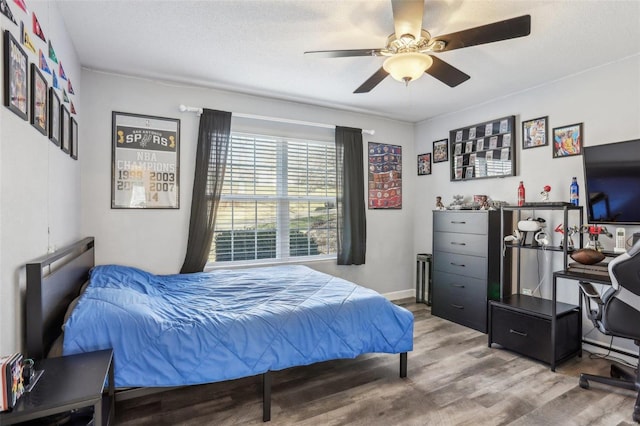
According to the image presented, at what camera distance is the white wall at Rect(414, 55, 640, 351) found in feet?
9.14

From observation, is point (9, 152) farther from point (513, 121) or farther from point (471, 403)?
point (513, 121)

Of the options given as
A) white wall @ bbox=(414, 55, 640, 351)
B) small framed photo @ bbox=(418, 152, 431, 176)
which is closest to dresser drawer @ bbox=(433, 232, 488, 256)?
white wall @ bbox=(414, 55, 640, 351)

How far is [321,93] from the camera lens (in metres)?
3.63

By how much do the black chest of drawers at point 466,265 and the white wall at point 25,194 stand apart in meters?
3.56

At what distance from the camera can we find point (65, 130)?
2271mm

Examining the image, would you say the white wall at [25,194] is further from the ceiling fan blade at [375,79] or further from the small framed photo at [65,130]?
the ceiling fan blade at [375,79]

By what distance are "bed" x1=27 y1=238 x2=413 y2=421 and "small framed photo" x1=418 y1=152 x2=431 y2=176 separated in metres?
2.56

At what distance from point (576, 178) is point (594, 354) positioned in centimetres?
154

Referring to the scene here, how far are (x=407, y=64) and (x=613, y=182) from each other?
2002 millimetres

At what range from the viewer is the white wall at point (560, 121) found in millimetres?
2785

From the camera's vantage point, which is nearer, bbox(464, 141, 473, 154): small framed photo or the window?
the window

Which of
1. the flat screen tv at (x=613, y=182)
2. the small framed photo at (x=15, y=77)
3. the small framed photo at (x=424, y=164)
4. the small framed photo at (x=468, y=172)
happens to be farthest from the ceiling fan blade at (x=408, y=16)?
the small framed photo at (x=424, y=164)

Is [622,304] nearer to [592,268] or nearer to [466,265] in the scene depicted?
[592,268]

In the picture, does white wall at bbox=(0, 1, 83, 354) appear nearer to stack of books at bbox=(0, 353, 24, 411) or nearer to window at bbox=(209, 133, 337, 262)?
stack of books at bbox=(0, 353, 24, 411)
